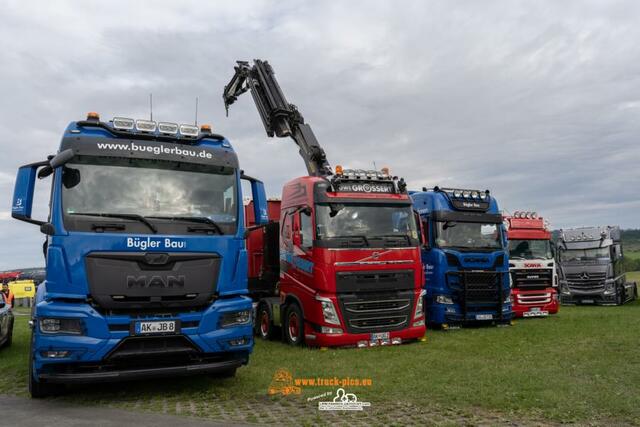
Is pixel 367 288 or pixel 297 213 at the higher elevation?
pixel 297 213

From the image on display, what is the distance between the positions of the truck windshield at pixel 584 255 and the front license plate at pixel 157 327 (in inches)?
805

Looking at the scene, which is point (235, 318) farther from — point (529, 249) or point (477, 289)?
point (529, 249)

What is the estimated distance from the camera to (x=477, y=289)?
13078 mm

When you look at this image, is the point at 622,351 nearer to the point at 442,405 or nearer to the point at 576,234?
the point at 442,405

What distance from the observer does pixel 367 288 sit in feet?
34.3

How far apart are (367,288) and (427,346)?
1631mm

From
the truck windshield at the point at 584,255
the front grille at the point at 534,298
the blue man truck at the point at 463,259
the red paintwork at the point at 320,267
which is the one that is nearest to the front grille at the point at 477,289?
the blue man truck at the point at 463,259

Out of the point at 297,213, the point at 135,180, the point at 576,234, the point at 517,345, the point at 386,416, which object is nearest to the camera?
the point at 386,416

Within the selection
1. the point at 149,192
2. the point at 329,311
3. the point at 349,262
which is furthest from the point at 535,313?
the point at 149,192

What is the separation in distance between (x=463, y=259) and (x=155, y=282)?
28.1 ft

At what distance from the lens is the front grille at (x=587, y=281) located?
21.7 meters

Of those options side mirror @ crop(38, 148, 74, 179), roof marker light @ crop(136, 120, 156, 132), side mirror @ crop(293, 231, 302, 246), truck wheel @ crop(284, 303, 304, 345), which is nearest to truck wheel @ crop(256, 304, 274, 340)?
truck wheel @ crop(284, 303, 304, 345)

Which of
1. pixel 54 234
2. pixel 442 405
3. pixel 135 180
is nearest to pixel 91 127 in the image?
pixel 135 180

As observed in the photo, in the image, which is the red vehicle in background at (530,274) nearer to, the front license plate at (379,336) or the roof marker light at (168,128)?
the front license plate at (379,336)
